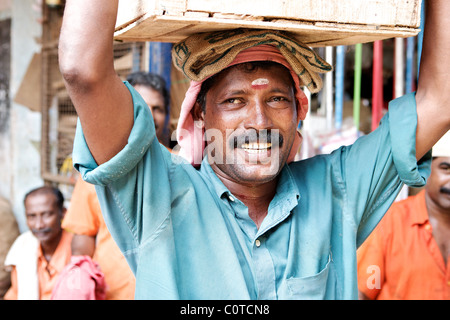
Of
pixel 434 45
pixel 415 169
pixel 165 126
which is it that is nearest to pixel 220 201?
pixel 415 169

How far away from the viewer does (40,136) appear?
538cm

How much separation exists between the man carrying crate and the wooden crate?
111mm

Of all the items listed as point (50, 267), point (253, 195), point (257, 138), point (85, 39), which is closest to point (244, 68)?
point (257, 138)

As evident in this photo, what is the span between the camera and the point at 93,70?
1.27 meters

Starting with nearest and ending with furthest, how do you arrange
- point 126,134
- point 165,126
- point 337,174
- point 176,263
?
point 126,134 → point 176,263 → point 337,174 → point 165,126

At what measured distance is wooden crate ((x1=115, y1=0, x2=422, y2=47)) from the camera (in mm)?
1287

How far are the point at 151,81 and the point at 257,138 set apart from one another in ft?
6.71

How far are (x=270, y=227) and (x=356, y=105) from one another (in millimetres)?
1830

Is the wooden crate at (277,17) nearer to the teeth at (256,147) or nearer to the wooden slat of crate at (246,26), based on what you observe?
the wooden slat of crate at (246,26)

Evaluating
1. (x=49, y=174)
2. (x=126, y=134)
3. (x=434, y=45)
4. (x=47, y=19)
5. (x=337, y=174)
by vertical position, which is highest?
(x=47, y=19)

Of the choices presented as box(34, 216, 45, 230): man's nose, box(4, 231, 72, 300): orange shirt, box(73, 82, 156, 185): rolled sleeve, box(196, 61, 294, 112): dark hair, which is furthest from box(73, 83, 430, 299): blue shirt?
box(34, 216, 45, 230): man's nose

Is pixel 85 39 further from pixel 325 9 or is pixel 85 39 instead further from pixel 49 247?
pixel 49 247

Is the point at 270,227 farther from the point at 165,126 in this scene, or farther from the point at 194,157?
the point at 165,126

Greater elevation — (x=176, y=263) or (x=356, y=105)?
(x=356, y=105)
